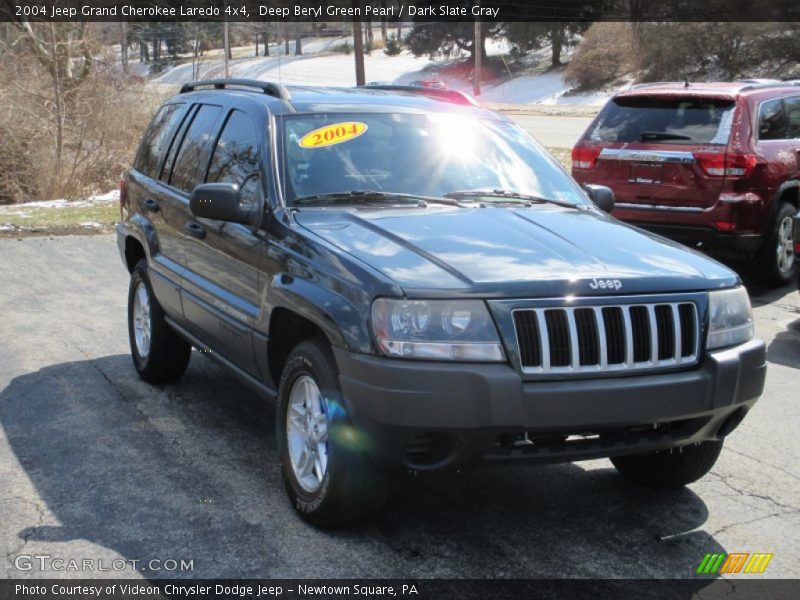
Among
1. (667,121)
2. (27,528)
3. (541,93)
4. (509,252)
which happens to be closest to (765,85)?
(667,121)

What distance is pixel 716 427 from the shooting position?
428 centimetres

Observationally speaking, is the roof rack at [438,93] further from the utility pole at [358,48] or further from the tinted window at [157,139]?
the utility pole at [358,48]

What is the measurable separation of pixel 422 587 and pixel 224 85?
374 centimetres

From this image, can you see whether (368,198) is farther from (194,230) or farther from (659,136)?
(659,136)

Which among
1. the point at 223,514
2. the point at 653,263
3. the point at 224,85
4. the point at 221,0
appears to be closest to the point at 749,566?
the point at 653,263

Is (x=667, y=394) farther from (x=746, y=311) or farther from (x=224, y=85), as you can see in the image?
(x=224, y=85)

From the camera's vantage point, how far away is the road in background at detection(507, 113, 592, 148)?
26.6 metres

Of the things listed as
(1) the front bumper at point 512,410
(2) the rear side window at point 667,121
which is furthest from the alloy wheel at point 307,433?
(2) the rear side window at point 667,121

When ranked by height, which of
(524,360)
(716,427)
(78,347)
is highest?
(524,360)

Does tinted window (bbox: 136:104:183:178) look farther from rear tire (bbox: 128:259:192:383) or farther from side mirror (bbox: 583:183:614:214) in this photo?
side mirror (bbox: 583:183:614:214)

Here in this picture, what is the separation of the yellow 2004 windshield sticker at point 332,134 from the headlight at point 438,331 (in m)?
1.60

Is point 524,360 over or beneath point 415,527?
over

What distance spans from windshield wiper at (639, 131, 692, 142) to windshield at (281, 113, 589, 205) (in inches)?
180

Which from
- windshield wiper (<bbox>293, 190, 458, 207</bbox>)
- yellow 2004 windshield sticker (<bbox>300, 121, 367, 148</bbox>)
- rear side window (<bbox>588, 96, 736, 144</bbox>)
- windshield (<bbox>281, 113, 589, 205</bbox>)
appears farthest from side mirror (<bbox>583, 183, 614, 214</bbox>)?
rear side window (<bbox>588, 96, 736, 144</bbox>)
